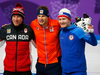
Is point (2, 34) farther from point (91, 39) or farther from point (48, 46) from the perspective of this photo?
point (91, 39)

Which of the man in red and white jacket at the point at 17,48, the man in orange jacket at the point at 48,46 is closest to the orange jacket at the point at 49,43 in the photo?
the man in orange jacket at the point at 48,46

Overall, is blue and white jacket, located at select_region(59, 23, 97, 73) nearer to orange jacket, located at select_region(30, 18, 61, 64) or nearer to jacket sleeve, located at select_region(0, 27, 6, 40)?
orange jacket, located at select_region(30, 18, 61, 64)

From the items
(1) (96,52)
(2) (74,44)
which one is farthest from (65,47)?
(1) (96,52)

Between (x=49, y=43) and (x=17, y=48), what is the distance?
0.64 m

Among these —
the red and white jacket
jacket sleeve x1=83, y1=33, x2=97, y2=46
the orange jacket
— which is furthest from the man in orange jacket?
jacket sleeve x1=83, y1=33, x2=97, y2=46

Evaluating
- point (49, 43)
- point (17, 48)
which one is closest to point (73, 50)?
point (49, 43)

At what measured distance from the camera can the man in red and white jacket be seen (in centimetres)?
284

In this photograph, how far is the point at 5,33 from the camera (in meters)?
2.91

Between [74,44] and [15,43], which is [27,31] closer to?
[15,43]

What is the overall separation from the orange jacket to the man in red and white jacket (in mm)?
262

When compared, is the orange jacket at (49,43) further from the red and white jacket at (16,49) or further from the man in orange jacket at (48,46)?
the red and white jacket at (16,49)

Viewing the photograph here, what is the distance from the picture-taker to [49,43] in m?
→ 2.87

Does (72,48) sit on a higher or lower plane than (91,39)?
lower

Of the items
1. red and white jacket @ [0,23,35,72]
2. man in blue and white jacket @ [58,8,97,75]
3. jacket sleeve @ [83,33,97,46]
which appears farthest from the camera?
red and white jacket @ [0,23,35,72]
